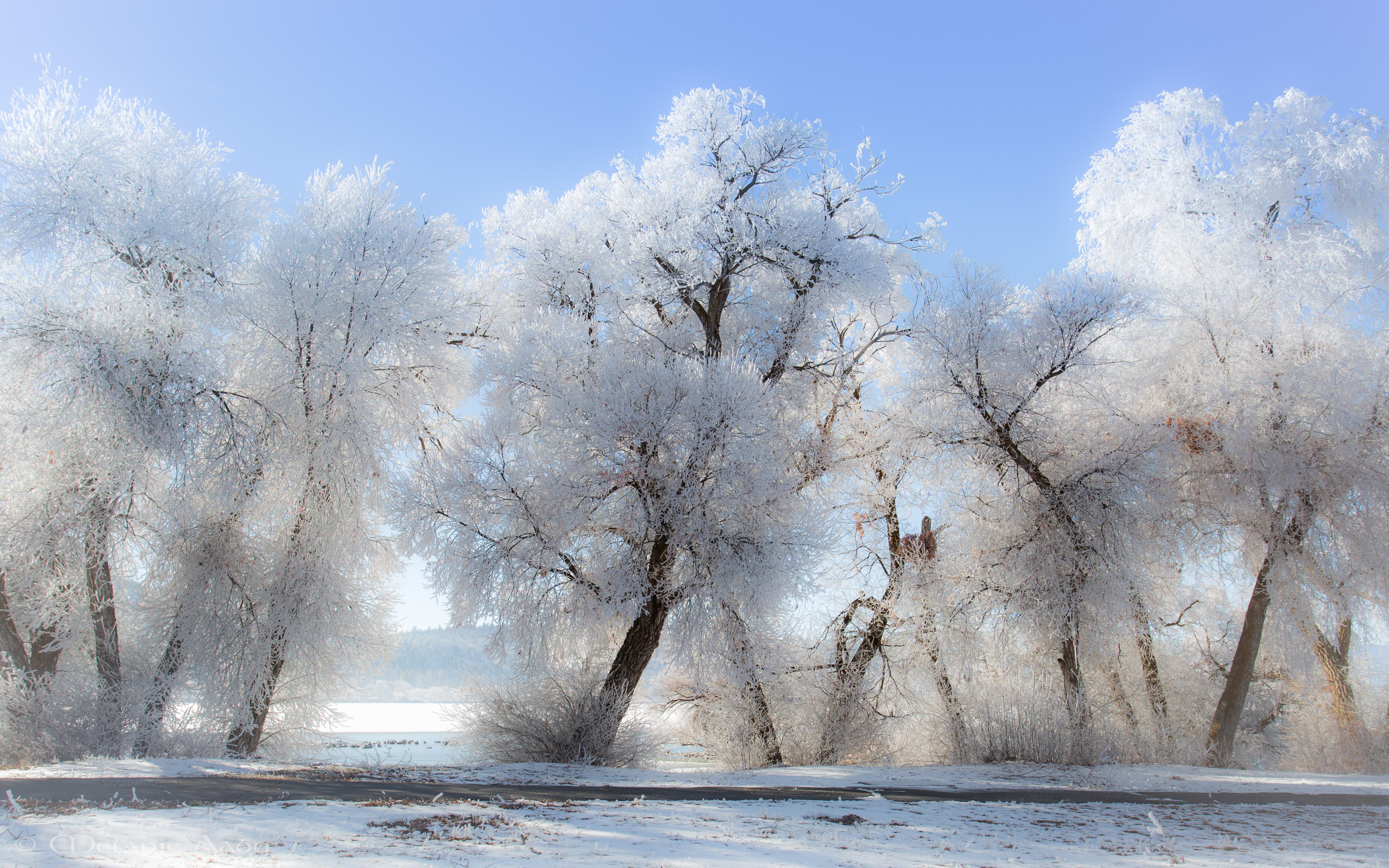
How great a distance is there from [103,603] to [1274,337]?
2125 centimetres

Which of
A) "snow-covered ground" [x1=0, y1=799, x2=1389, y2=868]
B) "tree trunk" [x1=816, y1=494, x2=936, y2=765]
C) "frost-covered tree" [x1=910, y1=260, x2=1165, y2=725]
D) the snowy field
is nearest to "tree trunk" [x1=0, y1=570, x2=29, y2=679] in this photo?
the snowy field

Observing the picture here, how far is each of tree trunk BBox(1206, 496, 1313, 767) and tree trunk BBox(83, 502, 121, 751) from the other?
62.0ft

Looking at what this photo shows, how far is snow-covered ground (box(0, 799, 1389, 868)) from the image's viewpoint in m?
4.09

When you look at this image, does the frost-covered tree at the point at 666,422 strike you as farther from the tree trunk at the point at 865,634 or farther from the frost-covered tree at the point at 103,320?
the frost-covered tree at the point at 103,320

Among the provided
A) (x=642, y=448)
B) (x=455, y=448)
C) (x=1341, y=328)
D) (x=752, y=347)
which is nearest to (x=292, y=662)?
(x=455, y=448)

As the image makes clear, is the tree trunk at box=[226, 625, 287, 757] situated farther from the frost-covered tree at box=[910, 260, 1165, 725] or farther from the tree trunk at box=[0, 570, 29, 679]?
the frost-covered tree at box=[910, 260, 1165, 725]

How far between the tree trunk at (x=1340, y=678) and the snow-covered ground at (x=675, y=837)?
1042 centimetres

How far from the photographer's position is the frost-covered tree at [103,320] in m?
12.0

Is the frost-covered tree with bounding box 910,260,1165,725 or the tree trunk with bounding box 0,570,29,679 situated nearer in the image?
the frost-covered tree with bounding box 910,260,1165,725

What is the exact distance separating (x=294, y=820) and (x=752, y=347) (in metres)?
12.6

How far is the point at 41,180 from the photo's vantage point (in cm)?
1325

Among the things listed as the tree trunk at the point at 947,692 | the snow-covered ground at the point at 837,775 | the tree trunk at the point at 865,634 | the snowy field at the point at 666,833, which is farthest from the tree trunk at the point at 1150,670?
the snowy field at the point at 666,833

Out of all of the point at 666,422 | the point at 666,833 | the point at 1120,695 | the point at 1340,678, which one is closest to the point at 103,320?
the point at 666,422

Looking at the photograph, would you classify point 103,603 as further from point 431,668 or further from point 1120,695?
point 431,668
